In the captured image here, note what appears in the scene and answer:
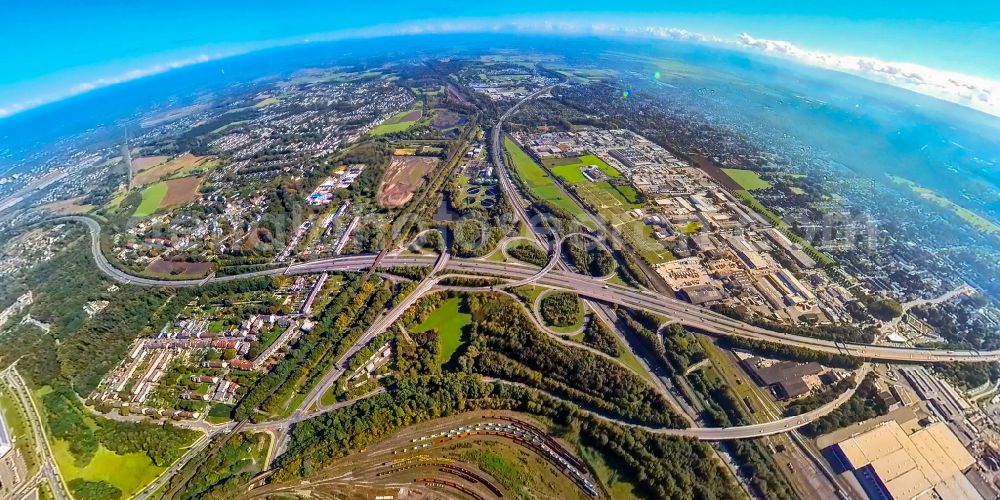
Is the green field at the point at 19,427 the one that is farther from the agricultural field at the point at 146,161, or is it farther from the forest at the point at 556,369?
the agricultural field at the point at 146,161

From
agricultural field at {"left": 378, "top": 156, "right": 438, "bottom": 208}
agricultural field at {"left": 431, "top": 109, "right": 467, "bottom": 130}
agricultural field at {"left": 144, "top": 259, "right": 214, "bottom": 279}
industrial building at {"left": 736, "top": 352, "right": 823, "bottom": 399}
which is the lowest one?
agricultural field at {"left": 144, "top": 259, "right": 214, "bottom": 279}

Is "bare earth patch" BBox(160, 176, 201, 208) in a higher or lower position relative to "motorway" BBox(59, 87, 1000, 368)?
lower

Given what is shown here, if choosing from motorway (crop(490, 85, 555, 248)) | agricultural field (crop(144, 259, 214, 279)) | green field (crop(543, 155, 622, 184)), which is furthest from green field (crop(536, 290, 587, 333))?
agricultural field (crop(144, 259, 214, 279))

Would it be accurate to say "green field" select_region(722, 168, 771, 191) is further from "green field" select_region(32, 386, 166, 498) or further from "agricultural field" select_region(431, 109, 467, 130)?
"green field" select_region(32, 386, 166, 498)

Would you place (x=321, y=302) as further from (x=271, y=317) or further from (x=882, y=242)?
(x=882, y=242)

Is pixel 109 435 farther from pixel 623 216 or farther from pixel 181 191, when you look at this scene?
pixel 623 216

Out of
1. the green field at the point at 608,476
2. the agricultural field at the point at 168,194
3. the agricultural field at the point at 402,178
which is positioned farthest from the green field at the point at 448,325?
the agricultural field at the point at 168,194

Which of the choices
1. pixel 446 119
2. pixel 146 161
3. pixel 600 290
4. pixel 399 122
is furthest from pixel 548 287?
pixel 146 161
